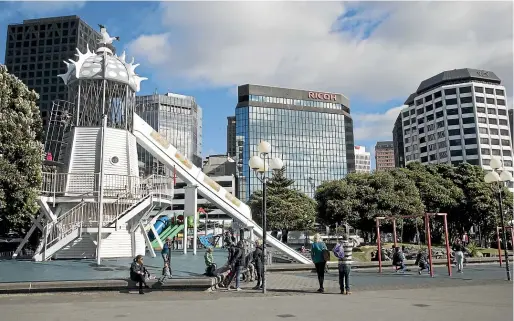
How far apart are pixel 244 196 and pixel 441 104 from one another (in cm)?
5985

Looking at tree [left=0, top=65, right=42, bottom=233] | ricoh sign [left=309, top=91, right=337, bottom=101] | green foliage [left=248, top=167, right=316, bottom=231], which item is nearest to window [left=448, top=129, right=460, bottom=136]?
ricoh sign [left=309, top=91, right=337, bottom=101]

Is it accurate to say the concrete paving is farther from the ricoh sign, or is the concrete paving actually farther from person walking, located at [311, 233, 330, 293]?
the ricoh sign

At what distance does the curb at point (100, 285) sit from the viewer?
13.7 meters

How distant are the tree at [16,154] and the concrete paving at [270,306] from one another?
783 cm

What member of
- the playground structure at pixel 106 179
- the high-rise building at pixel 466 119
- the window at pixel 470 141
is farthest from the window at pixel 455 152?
the playground structure at pixel 106 179

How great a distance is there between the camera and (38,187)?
21469 millimetres

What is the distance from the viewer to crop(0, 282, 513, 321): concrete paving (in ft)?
32.2

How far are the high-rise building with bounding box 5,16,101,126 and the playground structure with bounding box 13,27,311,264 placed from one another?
131m

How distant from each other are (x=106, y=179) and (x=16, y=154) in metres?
5.31

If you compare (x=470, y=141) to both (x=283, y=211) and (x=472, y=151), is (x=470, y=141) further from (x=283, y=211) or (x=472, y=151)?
(x=283, y=211)

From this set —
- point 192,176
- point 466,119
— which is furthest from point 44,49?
point 192,176

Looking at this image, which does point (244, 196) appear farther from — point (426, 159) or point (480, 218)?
point (480, 218)

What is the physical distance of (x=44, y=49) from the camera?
146 metres

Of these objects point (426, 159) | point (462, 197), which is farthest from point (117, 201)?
point (426, 159)
